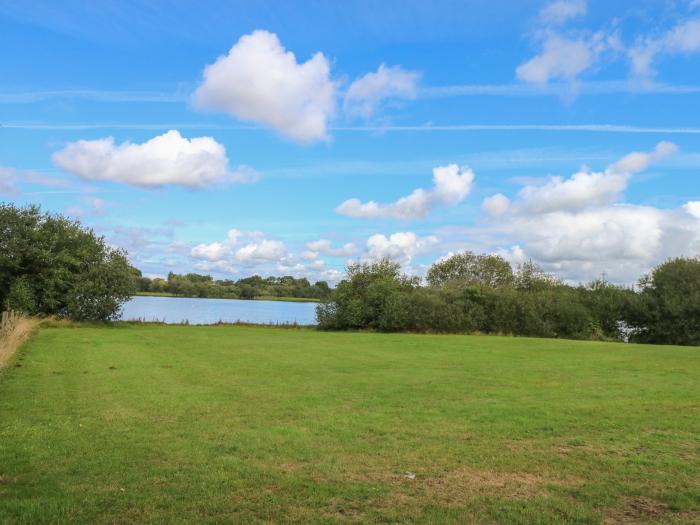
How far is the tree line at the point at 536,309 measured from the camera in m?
48.1

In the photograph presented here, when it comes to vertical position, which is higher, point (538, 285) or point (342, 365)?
point (538, 285)

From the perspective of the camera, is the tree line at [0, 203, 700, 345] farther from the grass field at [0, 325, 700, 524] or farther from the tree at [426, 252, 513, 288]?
the grass field at [0, 325, 700, 524]

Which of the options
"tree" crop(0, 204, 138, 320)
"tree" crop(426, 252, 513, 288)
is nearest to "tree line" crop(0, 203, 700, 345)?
"tree" crop(0, 204, 138, 320)

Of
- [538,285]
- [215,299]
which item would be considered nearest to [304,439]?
[538,285]

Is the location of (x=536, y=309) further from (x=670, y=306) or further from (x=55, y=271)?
(x=55, y=271)

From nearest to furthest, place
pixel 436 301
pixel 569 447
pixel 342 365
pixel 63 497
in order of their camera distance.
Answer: pixel 63 497 → pixel 569 447 → pixel 342 365 → pixel 436 301

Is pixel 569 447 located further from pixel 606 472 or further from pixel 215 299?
pixel 215 299

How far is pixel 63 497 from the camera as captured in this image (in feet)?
20.6

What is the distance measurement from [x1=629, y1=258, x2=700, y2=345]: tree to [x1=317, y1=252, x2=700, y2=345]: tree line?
7cm

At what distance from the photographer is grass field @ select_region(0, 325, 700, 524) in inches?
244

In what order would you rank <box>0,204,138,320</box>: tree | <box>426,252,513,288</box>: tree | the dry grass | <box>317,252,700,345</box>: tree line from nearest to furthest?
the dry grass → <box>0,204,138,320</box>: tree → <box>317,252,700,345</box>: tree line → <box>426,252,513,288</box>: tree

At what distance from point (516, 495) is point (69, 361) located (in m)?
18.4

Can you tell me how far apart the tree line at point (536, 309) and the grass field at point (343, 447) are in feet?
111

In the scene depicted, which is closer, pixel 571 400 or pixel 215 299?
pixel 571 400
